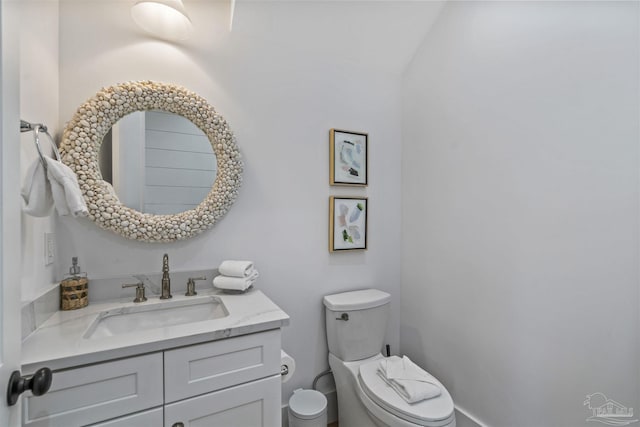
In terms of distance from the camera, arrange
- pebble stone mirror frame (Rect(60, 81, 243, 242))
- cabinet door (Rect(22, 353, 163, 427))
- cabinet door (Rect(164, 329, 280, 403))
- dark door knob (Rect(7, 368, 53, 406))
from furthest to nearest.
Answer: pebble stone mirror frame (Rect(60, 81, 243, 242))
cabinet door (Rect(164, 329, 280, 403))
cabinet door (Rect(22, 353, 163, 427))
dark door knob (Rect(7, 368, 53, 406))

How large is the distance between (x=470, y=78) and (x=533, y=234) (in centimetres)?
90

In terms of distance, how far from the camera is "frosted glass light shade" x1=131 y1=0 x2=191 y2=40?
4.33 ft

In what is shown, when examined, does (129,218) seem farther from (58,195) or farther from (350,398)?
(350,398)

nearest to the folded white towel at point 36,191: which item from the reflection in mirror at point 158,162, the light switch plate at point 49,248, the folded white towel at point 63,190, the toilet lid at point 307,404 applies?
the folded white towel at point 63,190

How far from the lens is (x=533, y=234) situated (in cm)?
137

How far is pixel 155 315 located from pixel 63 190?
641 millimetres

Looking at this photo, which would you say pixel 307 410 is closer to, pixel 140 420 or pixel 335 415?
pixel 335 415

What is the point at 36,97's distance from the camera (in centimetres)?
107

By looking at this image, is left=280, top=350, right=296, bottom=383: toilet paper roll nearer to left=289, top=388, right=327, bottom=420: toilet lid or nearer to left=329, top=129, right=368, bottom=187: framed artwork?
left=289, top=388, right=327, bottom=420: toilet lid

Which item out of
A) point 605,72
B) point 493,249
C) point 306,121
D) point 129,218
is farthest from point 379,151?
point 129,218

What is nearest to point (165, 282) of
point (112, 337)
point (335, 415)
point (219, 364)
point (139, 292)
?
point (139, 292)

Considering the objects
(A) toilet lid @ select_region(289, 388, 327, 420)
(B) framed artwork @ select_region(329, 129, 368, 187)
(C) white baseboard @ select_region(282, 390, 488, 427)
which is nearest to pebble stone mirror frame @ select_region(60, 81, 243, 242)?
(B) framed artwork @ select_region(329, 129, 368, 187)

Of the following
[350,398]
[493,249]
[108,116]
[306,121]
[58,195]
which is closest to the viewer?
[58,195]

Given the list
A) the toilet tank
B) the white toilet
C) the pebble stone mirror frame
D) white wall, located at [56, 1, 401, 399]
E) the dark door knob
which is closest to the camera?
the dark door knob
